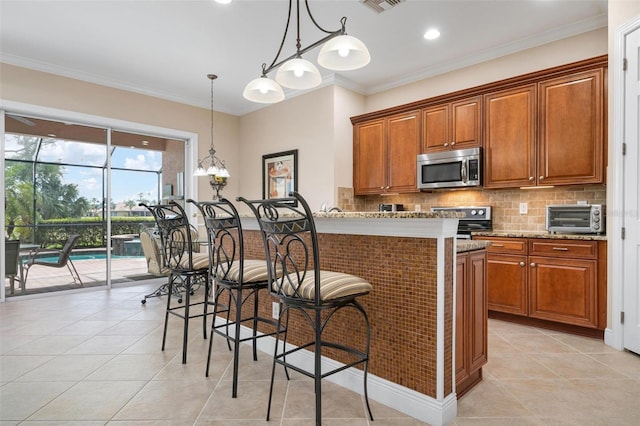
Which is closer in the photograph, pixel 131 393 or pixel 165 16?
pixel 131 393

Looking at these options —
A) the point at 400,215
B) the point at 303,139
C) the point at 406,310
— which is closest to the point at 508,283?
the point at 406,310

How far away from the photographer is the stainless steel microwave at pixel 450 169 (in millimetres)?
3895

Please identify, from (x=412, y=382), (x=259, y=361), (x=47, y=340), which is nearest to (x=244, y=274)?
(x=259, y=361)

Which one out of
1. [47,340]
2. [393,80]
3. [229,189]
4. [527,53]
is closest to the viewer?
[47,340]

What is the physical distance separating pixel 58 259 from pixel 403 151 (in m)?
4.64

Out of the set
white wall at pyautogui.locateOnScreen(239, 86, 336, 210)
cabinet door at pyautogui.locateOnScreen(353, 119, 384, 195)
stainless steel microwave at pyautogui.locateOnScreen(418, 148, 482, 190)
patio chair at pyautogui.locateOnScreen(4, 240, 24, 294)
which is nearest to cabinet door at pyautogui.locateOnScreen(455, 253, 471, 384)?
stainless steel microwave at pyautogui.locateOnScreen(418, 148, 482, 190)

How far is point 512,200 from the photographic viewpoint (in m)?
3.98

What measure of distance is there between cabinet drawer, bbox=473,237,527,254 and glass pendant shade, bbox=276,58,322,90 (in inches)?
91.4

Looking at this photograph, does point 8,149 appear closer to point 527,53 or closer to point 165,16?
point 165,16

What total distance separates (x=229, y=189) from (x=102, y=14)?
3275 mm

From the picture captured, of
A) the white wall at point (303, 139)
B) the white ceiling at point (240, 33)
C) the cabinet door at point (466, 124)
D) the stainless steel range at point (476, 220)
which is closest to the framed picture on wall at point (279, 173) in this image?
the white wall at point (303, 139)

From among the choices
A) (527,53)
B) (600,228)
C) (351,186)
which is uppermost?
(527,53)

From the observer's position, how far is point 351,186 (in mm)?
5074

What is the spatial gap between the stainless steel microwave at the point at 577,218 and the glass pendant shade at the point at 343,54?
2.39 metres
